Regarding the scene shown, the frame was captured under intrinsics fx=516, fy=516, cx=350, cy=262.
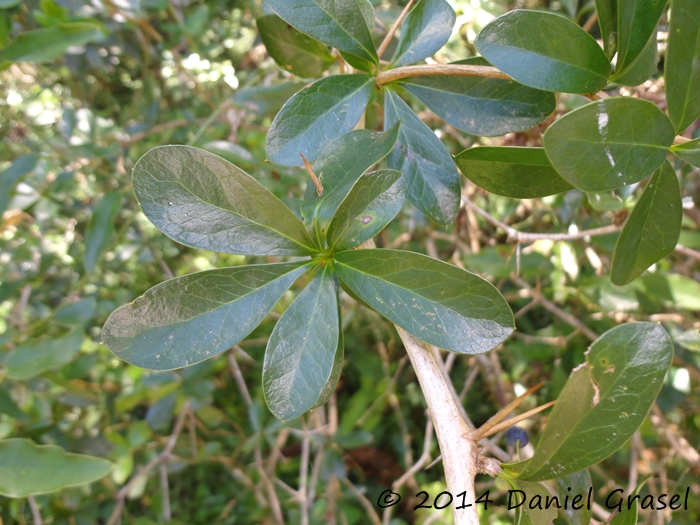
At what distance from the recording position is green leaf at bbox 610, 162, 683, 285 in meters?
0.46

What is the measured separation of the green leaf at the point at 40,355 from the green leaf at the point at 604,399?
87 centimetres

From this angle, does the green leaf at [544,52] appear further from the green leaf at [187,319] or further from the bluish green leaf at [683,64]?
the green leaf at [187,319]

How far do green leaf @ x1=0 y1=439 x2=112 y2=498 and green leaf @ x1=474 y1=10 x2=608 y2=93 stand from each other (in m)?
0.76

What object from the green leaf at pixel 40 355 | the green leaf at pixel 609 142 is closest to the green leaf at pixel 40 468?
the green leaf at pixel 40 355

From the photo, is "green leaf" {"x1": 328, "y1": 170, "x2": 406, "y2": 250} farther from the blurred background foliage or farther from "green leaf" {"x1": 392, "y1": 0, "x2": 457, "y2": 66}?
the blurred background foliage

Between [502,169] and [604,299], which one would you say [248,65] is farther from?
[502,169]

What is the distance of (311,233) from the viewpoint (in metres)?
0.49

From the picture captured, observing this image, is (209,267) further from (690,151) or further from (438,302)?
(690,151)

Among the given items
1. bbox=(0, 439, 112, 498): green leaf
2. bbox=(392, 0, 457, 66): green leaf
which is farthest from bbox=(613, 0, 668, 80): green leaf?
bbox=(0, 439, 112, 498): green leaf

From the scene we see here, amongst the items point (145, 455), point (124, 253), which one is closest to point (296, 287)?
point (124, 253)

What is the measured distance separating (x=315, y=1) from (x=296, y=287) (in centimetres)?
114

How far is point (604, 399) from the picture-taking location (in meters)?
0.44

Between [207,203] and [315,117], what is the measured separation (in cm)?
16

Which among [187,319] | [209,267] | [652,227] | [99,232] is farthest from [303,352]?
[209,267]
